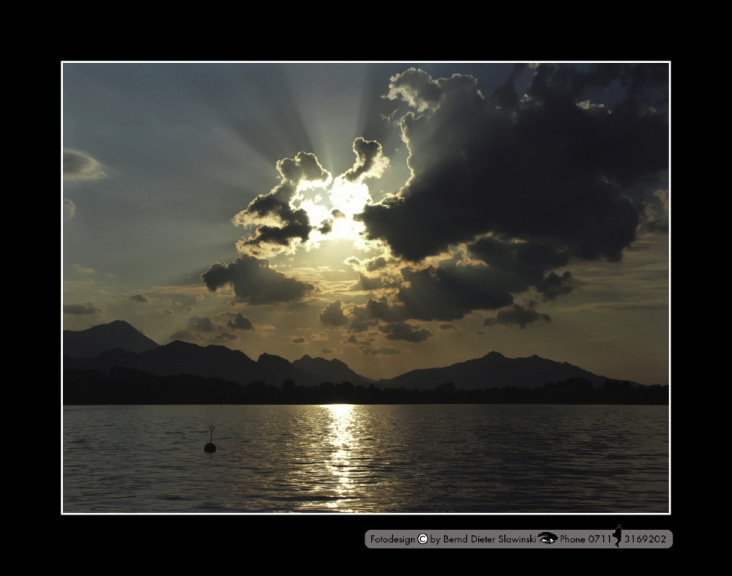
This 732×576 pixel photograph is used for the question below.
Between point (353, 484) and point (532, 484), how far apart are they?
471 inches

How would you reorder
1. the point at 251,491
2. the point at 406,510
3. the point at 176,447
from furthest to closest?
1. the point at 176,447
2. the point at 251,491
3. the point at 406,510

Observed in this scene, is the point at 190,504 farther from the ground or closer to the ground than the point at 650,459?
farther from the ground

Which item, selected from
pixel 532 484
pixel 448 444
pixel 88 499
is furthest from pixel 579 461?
pixel 88 499

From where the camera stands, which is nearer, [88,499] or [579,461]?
[88,499]

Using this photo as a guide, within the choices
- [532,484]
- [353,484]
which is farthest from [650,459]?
[353,484]

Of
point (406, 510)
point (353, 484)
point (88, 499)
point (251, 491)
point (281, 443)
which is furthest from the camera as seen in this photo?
point (281, 443)

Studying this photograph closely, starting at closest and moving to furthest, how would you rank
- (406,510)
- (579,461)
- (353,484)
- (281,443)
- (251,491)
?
1. (406,510)
2. (251,491)
3. (353,484)
4. (579,461)
5. (281,443)

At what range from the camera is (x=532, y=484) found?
44.1 meters

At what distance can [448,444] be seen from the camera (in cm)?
8131
